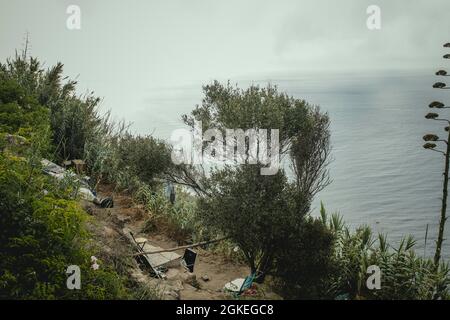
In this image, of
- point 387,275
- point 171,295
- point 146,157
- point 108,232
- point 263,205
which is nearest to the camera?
point 171,295

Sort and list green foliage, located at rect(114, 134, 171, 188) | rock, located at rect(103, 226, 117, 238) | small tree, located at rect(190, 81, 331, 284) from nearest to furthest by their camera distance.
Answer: rock, located at rect(103, 226, 117, 238), small tree, located at rect(190, 81, 331, 284), green foliage, located at rect(114, 134, 171, 188)

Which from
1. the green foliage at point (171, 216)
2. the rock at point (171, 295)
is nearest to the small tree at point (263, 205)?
the rock at point (171, 295)

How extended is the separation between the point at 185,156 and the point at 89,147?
10.0 ft

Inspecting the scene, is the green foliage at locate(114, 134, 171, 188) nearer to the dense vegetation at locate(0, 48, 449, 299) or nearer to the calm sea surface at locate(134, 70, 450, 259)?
the dense vegetation at locate(0, 48, 449, 299)

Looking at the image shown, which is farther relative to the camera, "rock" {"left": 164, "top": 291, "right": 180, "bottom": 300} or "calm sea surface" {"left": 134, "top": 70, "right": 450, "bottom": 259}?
"calm sea surface" {"left": 134, "top": 70, "right": 450, "bottom": 259}

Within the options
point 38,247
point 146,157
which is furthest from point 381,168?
point 38,247

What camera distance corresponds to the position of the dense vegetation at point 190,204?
5.25 metres

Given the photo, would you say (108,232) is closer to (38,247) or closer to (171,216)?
(38,247)

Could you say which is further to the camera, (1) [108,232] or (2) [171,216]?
(2) [171,216]

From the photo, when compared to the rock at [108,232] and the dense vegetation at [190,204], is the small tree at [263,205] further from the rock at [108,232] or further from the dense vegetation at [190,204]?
the rock at [108,232]

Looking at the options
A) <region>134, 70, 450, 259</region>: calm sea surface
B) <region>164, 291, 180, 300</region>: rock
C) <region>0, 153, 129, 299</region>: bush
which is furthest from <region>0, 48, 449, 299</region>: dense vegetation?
<region>134, 70, 450, 259</region>: calm sea surface

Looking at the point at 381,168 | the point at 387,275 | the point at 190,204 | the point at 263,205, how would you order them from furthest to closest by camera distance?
the point at 381,168
the point at 190,204
the point at 387,275
the point at 263,205

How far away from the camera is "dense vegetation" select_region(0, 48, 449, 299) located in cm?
525

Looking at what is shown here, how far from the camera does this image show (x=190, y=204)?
12.1m
